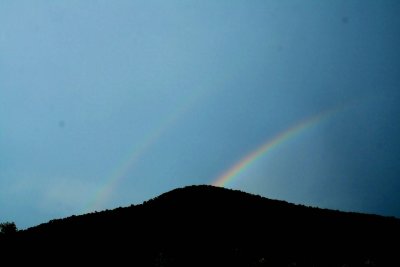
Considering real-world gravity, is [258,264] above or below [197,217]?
below

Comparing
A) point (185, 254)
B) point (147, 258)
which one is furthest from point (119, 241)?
point (185, 254)

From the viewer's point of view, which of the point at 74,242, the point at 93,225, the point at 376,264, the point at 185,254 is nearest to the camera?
the point at 376,264

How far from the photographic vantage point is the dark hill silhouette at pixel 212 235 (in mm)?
17812

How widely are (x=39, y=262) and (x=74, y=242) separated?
2260 millimetres

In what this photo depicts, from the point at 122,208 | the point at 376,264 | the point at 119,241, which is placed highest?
the point at 122,208

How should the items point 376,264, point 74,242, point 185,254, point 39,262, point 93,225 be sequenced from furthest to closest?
point 93,225 < point 74,242 < point 39,262 < point 185,254 < point 376,264

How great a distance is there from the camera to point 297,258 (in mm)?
17609

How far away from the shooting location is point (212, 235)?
19.6 meters

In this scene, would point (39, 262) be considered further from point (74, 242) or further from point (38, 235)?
point (38, 235)

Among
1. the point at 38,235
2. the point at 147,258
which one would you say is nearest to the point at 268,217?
the point at 147,258

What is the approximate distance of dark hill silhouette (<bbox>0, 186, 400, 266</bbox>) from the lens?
1781 cm

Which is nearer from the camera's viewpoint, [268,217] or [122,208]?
[268,217]

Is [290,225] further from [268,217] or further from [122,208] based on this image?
[122,208]

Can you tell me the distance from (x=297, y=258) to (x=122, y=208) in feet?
43.7
